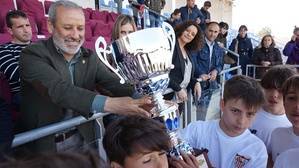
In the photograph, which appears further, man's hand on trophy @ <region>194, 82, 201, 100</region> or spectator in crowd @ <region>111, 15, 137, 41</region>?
man's hand on trophy @ <region>194, 82, 201, 100</region>

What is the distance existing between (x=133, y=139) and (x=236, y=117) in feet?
2.01

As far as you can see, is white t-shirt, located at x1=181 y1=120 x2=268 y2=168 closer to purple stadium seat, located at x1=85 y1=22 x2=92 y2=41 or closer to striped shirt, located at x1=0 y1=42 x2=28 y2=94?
striped shirt, located at x1=0 y1=42 x2=28 y2=94

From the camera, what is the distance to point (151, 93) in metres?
1.10

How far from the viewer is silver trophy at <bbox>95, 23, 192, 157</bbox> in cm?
106

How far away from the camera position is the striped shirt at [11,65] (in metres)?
1.83

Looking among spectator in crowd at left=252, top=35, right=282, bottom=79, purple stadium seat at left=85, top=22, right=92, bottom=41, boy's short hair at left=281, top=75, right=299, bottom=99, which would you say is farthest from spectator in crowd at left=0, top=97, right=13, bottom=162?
spectator in crowd at left=252, top=35, right=282, bottom=79

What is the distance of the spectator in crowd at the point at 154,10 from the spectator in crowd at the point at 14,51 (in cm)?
434

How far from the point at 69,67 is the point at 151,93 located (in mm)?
406

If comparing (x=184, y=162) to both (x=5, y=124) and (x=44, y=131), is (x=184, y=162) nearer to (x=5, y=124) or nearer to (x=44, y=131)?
(x=44, y=131)

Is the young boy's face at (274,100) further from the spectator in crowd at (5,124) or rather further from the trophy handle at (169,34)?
the spectator in crowd at (5,124)

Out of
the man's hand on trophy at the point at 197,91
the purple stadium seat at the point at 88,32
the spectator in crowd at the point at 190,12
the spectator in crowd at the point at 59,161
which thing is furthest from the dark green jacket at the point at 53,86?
the spectator in crowd at the point at 190,12

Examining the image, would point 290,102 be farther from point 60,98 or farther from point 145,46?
point 60,98

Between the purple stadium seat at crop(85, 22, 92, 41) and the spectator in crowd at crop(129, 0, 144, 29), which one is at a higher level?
the spectator in crowd at crop(129, 0, 144, 29)

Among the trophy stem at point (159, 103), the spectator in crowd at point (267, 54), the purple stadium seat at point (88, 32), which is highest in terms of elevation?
the purple stadium seat at point (88, 32)
